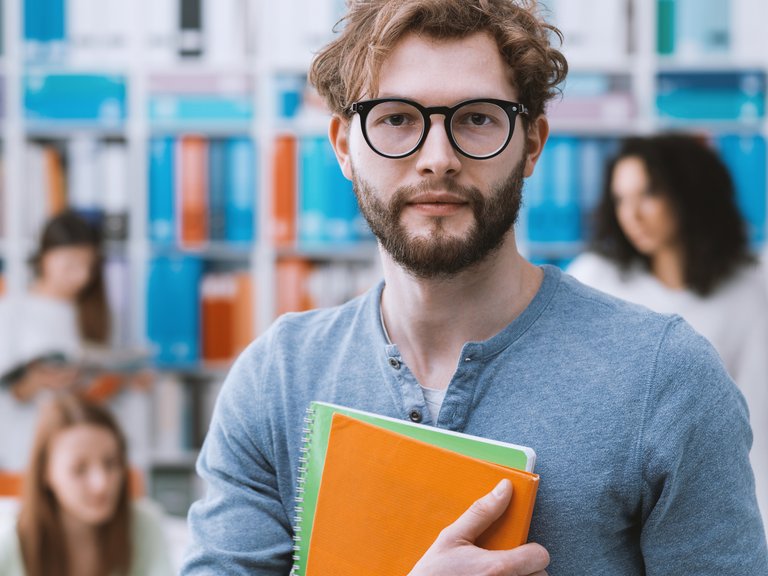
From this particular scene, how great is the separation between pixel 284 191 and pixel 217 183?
25 cm

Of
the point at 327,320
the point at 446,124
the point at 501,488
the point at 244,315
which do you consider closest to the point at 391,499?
the point at 501,488

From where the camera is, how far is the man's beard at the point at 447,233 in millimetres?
933

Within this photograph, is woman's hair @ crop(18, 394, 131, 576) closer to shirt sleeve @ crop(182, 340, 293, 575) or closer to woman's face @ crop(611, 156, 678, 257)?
shirt sleeve @ crop(182, 340, 293, 575)

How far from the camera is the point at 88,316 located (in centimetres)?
305

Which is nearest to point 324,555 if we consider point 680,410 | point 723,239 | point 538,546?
point 538,546

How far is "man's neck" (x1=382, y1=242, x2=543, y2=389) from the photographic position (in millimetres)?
982

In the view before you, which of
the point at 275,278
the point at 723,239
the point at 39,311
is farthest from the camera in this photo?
the point at 275,278

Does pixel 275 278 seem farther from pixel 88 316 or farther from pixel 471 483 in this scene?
pixel 471 483

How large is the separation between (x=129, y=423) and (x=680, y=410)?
2.60 meters

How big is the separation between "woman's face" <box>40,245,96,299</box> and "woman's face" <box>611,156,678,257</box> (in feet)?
5.80

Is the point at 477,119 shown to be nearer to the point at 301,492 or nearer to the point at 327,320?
the point at 327,320

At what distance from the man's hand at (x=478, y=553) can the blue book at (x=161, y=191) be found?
258 cm

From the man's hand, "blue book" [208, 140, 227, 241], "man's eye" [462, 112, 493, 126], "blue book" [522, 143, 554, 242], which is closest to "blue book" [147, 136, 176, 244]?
"blue book" [208, 140, 227, 241]

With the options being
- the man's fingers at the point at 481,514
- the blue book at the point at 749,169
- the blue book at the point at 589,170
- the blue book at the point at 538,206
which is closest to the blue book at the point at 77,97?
the blue book at the point at 538,206
